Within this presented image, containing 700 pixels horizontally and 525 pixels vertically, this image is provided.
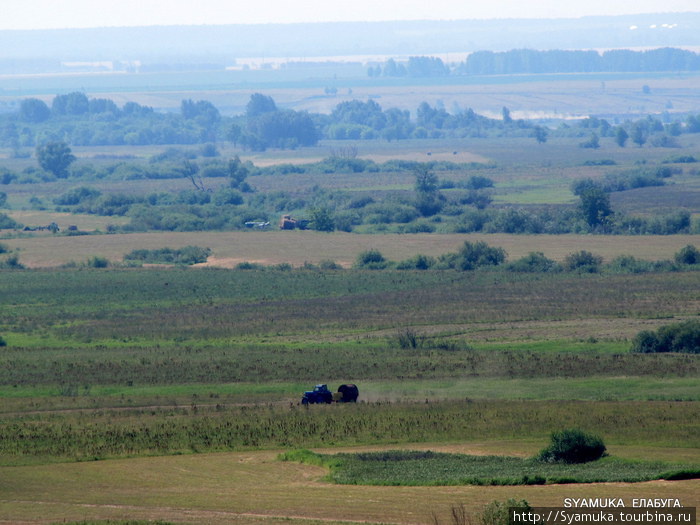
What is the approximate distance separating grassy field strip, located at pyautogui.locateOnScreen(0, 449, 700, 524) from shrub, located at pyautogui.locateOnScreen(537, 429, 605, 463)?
3.30 meters

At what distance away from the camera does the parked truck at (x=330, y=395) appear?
38.0m

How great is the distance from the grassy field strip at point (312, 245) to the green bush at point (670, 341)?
3326cm

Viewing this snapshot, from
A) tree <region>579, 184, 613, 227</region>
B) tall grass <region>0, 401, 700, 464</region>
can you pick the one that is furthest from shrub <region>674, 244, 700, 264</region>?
tall grass <region>0, 401, 700, 464</region>

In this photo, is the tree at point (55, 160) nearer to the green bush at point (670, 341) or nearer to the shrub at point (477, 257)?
the shrub at point (477, 257)

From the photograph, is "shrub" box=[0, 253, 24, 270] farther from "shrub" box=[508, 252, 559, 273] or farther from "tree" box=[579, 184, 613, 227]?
"tree" box=[579, 184, 613, 227]

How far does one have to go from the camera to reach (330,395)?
3806 cm

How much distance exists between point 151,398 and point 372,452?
488 inches

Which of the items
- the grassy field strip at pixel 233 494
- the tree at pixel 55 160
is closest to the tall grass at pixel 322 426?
the grassy field strip at pixel 233 494

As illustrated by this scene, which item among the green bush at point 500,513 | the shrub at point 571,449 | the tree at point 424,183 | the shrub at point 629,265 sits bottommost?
the shrub at point 629,265

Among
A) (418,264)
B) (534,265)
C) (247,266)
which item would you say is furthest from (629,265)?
(247,266)

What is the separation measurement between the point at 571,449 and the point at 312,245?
215 feet

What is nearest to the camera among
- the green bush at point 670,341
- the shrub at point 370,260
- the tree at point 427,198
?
the green bush at point 670,341

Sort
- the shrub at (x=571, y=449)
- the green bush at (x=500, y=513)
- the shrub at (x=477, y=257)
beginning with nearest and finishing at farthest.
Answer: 1. the green bush at (x=500, y=513)
2. the shrub at (x=571, y=449)
3. the shrub at (x=477, y=257)

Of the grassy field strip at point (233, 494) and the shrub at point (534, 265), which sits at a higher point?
the grassy field strip at point (233, 494)
